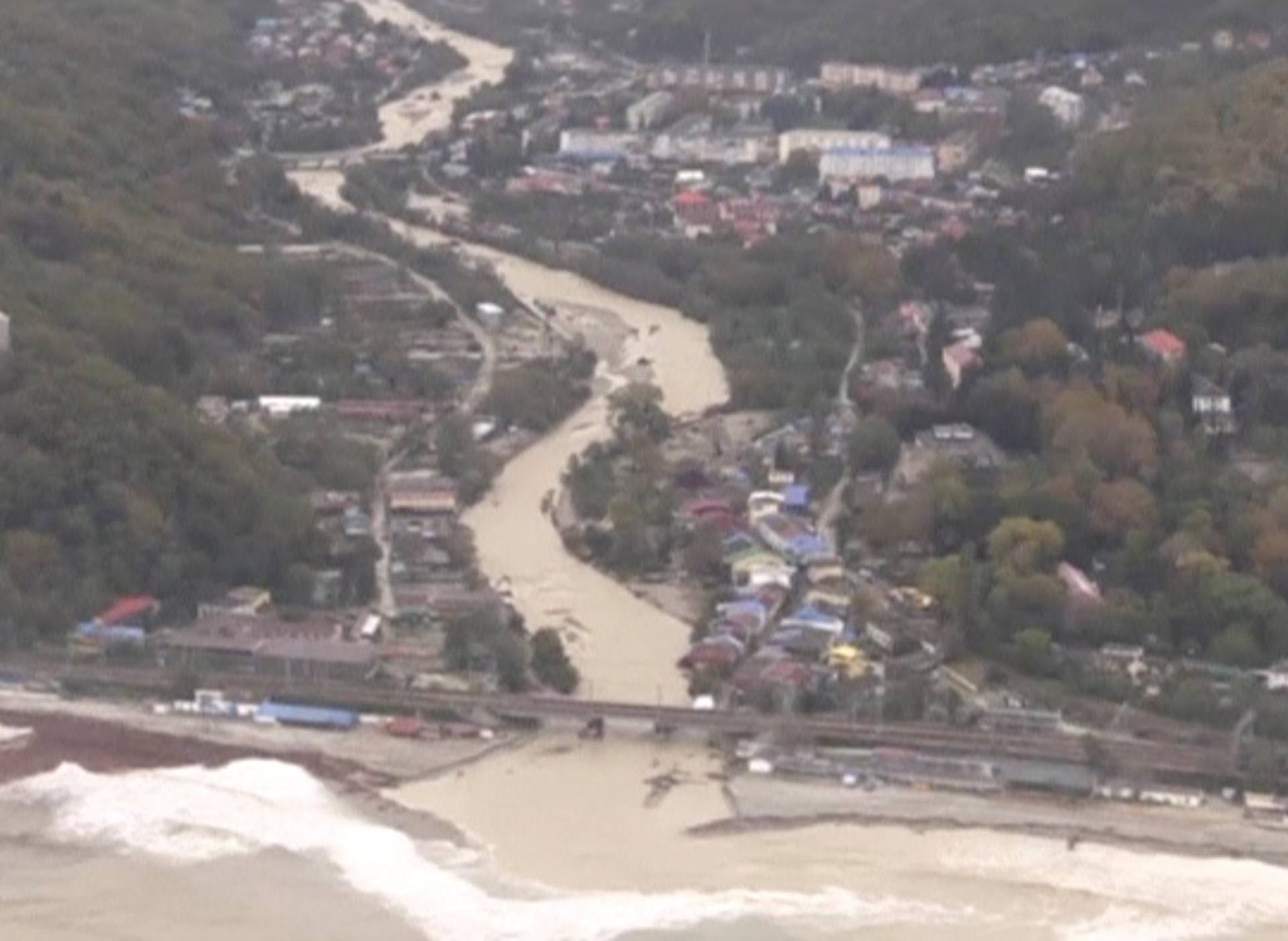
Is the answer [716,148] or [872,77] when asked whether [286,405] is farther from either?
[872,77]

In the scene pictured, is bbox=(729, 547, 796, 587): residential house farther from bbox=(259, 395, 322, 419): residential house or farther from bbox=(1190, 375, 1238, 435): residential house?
bbox=(259, 395, 322, 419): residential house

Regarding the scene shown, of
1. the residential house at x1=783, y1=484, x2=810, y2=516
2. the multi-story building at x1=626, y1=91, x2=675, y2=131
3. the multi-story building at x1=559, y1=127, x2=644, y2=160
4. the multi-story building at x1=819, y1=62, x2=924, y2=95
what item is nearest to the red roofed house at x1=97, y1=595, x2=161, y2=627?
the residential house at x1=783, y1=484, x2=810, y2=516

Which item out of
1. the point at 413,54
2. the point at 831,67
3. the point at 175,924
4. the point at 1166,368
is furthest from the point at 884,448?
the point at 413,54

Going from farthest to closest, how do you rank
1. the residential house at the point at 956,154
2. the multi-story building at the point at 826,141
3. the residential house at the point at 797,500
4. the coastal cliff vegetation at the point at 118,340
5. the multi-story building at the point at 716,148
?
1. the multi-story building at the point at 716,148
2. the multi-story building at the point at 826,141
3. the residential house at the point at 956,154
4. the residential house at the point at 797,500
5. the coastal cliff vegetation at the point at 118,340

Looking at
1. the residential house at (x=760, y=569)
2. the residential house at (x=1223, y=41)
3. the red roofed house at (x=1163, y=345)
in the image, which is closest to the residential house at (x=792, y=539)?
the residential house at (x=760, y=569)

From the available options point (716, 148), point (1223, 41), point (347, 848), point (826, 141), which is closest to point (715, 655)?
point (347, 848)

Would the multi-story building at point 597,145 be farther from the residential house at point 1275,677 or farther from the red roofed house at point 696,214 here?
the residential house at point 1275,677
